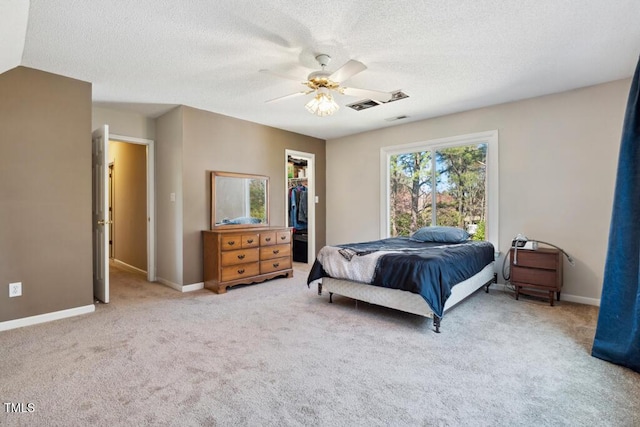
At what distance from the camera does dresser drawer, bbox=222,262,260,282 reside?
4.09 meters

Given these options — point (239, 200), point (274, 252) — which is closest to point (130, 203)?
point (239, 200)

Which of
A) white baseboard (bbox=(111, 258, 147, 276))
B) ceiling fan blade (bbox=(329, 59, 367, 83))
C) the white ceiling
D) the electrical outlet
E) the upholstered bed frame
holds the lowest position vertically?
white baseboard (bbox=(111, 258, 147, 276))

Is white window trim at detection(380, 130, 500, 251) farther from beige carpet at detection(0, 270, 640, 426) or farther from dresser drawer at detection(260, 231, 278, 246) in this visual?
dresser drawer at detection(260, 231, 278, 246)

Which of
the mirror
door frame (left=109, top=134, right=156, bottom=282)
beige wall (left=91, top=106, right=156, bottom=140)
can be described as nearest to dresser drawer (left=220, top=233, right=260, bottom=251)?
the mirror

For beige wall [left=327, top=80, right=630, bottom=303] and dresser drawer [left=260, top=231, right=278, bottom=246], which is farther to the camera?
dresser drawer [left=260, top=231, right=278, bottom=246]

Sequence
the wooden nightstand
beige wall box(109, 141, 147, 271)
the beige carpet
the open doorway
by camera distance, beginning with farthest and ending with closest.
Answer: beige wall box(109, 141, 147, 271) < the open doorway < the wooden nightstand < the beige carpet

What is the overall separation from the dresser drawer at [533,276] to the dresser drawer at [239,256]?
129 inches

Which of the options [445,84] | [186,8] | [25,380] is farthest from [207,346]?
[445,84]

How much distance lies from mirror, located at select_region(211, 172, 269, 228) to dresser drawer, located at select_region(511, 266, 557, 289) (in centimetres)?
353

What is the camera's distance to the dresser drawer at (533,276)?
11.3ft

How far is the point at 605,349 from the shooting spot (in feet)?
7.37

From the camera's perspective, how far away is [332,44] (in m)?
2.62

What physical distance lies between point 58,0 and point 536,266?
486cm

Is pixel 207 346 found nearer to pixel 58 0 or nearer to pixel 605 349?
pixel 58 0
